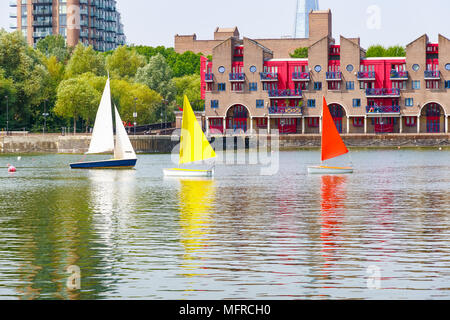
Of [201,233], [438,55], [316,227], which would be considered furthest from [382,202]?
[438,55]

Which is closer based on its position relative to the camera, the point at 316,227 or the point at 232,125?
the point at 316,227

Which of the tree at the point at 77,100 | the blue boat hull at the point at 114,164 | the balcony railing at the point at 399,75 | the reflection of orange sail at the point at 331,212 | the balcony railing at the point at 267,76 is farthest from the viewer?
the balcony railing at the point at 267,76

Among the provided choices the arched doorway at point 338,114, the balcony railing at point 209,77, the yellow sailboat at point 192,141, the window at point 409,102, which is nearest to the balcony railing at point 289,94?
the arched doorway at point 338,114

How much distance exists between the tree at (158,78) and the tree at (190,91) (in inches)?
283

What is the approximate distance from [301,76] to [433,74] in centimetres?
2418

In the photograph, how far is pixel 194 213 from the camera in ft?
136

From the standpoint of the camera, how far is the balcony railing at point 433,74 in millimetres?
150500

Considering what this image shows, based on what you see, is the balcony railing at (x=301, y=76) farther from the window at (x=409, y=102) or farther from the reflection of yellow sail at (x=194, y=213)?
the reflection of yellow sail at (x=194, y=213)

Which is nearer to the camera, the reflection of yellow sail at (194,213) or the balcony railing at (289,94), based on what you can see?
the reflection of yellow sail at (194,213)

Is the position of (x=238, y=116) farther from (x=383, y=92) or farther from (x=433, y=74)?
(x=433, y=74)

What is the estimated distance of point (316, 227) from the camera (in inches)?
1364
